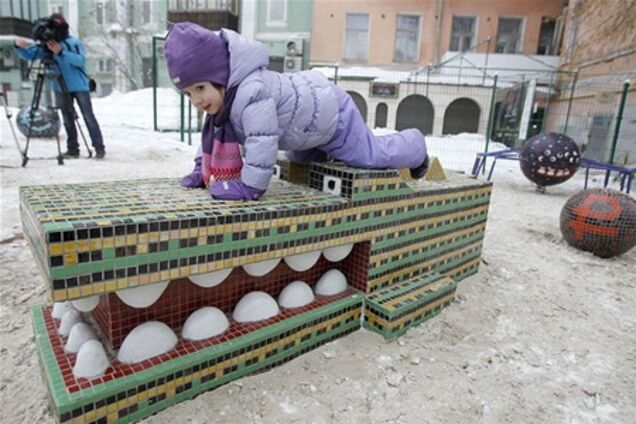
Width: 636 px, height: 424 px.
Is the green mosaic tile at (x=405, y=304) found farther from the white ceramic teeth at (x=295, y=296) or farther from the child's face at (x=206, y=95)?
the child's face at (x=206, y=95)

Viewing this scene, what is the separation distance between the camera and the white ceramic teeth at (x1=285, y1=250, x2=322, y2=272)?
1.91m

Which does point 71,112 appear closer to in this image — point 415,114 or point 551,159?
point 551,159

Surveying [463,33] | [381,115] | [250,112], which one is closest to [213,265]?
[250,112]

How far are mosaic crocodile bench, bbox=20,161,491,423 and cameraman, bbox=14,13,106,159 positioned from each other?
4376 mm

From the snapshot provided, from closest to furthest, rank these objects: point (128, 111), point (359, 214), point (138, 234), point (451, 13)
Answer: point (138, 234), point (359, 214), point (128, 111), point (451, 13)

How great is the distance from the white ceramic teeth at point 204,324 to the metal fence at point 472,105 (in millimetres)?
8006

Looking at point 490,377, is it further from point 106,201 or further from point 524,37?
point 524,37

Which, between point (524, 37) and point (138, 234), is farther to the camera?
point (524, 37)

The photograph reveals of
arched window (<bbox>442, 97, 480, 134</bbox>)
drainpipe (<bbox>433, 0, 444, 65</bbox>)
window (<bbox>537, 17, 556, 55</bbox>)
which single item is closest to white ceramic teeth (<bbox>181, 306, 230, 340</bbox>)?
arched window (<bbox>442, 97, 480, 134</bbox>)

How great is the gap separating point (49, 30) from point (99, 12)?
15.3 m

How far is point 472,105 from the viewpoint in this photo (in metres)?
15.1

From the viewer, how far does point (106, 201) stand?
5.20 feet

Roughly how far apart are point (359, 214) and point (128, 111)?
1257cm

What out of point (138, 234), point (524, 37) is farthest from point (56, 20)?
point (524, 37)
